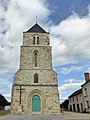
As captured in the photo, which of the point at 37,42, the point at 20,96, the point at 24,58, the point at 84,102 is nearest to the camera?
the point at 20,96

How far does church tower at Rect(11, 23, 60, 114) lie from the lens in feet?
72.8

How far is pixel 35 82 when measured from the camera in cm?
2377

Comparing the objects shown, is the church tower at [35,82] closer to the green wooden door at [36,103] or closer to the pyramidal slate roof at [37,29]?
the green wooden door at [36,103]

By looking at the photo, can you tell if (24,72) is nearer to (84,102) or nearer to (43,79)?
(43,79)

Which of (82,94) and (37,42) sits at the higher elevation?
(37,42)

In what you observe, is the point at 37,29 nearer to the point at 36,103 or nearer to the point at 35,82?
the point at 35,82

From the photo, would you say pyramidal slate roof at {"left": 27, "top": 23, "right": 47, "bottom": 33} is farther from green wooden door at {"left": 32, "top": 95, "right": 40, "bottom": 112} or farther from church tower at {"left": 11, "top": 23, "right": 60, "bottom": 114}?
green wooden door at {"left": 32, "top": 95, "right": 40, "bottom": 112}

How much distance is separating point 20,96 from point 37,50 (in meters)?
8.42

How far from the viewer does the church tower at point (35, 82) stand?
2219 centimetres

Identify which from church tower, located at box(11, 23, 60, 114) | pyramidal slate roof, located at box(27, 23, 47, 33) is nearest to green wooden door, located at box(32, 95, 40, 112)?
church tower, located at box(11, 23, 60, 114)

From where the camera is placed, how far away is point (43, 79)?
2389 centimetres

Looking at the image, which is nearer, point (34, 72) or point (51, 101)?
point (51, 101)

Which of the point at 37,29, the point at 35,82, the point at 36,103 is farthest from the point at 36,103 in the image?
the point at 37,29

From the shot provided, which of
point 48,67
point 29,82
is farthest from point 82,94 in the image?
point 29,82
